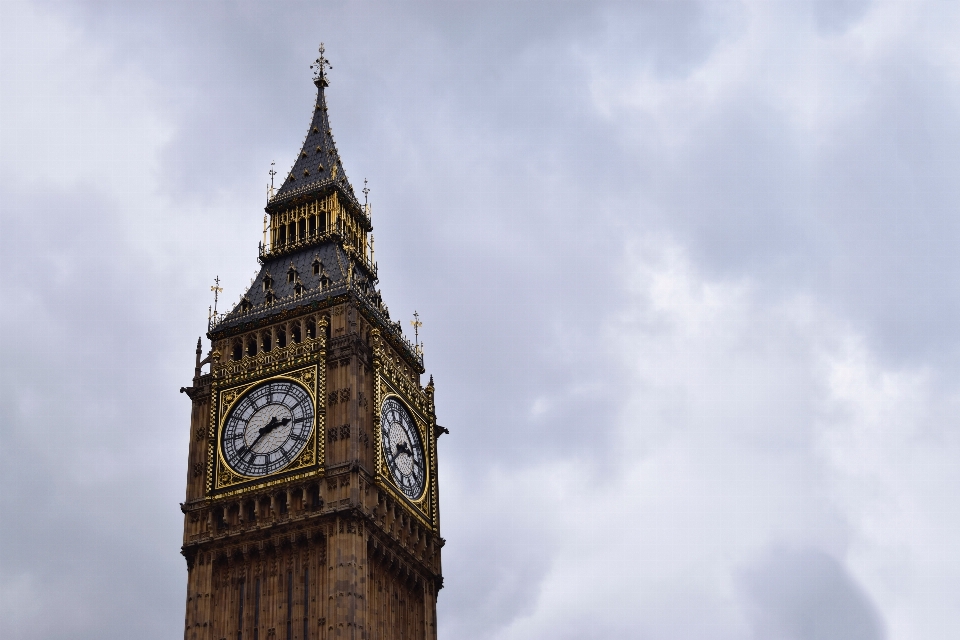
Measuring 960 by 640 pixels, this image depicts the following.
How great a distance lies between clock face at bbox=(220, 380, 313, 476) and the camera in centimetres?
9244

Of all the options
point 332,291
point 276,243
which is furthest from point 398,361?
point 276,243

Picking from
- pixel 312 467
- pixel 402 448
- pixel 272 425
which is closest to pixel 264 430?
pixel 272 425

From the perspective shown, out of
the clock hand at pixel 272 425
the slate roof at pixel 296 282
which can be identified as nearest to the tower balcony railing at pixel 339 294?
the slate roof at pixel 296 282

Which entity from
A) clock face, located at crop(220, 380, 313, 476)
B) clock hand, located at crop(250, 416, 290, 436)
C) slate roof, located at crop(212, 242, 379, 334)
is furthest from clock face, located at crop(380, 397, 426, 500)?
slate roof, located at crop(212, 242, 379, 334)

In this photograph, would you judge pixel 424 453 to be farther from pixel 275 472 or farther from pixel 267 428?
pixel 275 472

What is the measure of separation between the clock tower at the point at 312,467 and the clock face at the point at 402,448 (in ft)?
0.45

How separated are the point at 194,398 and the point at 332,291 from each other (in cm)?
1104

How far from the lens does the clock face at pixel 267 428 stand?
92.4 metres

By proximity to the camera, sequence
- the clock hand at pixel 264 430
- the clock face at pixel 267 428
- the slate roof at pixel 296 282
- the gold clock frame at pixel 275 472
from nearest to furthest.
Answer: the gold clock frame at pixel 275 472 < the clock face at pixel 267 428 < the clock hand at pixel 264 430 < the slate roof at pixel 296 282

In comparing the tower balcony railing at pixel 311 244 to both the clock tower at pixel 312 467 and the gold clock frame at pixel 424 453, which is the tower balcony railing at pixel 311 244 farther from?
the gold clock frame at pixel 424 453

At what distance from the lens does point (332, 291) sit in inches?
3917

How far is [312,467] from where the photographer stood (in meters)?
90.6

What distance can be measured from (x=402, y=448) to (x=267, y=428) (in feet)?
28.5

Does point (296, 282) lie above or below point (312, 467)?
above
